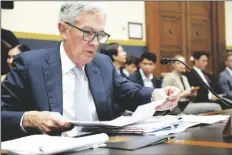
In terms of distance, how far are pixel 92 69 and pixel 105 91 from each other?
11cm

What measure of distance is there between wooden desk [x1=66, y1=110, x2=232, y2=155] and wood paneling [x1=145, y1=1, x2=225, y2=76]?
419 centimetres

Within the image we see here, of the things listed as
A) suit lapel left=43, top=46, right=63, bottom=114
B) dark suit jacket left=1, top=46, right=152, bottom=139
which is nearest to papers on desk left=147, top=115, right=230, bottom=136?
dark suit jacket left=1, top=46, right=152, bottom=139

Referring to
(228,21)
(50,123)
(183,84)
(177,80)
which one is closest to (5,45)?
(50,123)

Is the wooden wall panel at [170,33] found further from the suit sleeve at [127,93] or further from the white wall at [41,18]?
the suit sleeve at [127,93]

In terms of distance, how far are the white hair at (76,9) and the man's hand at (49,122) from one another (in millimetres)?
455

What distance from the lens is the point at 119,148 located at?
3.09ft

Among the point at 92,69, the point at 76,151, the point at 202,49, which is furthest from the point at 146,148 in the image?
the point at 202,49

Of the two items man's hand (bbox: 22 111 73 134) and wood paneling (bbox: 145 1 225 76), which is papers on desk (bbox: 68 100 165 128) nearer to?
man's hand (bbox: 22 111 73 134)

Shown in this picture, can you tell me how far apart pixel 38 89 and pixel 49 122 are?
31 cm

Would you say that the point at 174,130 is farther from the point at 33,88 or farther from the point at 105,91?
the point at 33,88

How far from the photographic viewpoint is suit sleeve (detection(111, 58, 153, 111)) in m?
1.65

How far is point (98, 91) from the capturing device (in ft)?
5.12

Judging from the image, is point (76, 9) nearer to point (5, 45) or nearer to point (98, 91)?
point (98, 91)

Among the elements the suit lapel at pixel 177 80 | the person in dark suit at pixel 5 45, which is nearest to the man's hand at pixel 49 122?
the person in dark suit at pixel 5 45
